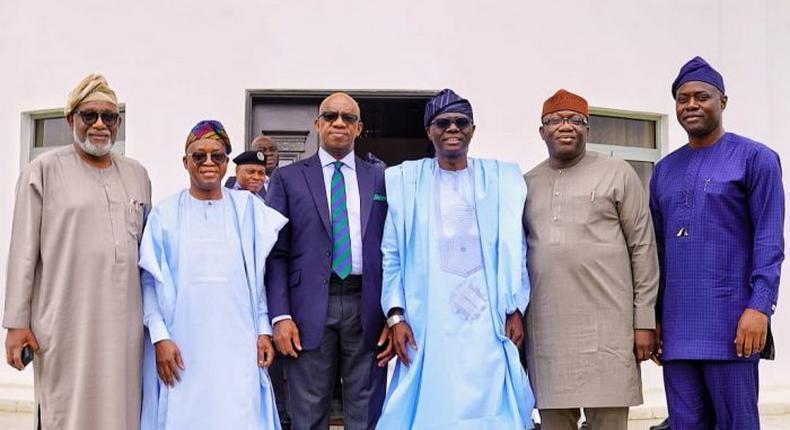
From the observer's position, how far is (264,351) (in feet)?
10.8

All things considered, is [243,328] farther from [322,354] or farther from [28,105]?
[28,105]

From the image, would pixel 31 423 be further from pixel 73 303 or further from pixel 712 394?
pixel 712 394

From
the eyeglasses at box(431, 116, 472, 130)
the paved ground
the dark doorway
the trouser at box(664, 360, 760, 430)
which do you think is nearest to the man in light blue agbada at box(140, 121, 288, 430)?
the eyeglasses at box(431, 116, 472, 130)

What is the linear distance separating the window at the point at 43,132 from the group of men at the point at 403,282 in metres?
3.67

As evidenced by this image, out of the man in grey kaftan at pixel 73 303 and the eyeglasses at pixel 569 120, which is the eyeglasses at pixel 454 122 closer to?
the eyeglasses at pixel 569 120

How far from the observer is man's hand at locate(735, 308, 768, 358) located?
308cm

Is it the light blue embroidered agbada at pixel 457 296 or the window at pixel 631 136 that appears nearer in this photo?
the light blue embroidered agbada at pixel 457 296

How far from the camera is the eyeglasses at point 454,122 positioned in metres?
3.38

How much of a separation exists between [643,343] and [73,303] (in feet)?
7.59

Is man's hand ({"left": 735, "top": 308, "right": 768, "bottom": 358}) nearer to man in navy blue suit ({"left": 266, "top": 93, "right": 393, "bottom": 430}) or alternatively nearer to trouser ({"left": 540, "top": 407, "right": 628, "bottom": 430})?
trouser ({"left": 540, "top": 407, "right": 628, "bottom": 430})

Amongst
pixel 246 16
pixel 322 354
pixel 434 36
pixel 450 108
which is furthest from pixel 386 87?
pixel 322 354

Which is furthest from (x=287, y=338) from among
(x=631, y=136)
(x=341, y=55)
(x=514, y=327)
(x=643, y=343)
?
(x=631, y=136)

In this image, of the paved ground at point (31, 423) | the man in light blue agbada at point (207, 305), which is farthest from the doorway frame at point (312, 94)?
the man in light blue agbada at point (207, 305)

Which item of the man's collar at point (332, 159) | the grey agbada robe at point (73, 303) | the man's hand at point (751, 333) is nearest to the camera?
the man's hand at point (751, 333)
